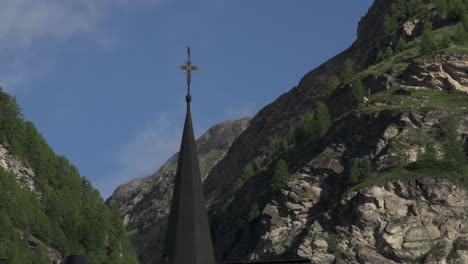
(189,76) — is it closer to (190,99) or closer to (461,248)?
(190,99)

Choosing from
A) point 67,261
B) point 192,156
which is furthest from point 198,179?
point 67,261

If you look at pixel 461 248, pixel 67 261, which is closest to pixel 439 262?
pixel 461 248

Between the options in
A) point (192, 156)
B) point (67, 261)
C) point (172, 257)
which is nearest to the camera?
point (172, 257)

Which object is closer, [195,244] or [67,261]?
[195,244]

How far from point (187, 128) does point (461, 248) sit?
17273 centimetres

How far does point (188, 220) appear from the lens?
33.7 m

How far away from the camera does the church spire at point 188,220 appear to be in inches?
1302

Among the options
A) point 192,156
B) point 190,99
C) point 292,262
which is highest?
point 190,99

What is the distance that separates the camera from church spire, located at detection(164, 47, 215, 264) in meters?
33.1

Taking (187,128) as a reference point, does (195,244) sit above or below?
below

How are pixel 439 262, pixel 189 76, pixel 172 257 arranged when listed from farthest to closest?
pixel 439 262, pixel 189 76, pixel 172 257

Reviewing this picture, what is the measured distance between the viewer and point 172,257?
109 feet

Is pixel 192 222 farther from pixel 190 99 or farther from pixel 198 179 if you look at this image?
pixel 190 99

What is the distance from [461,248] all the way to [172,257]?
17487 cm
